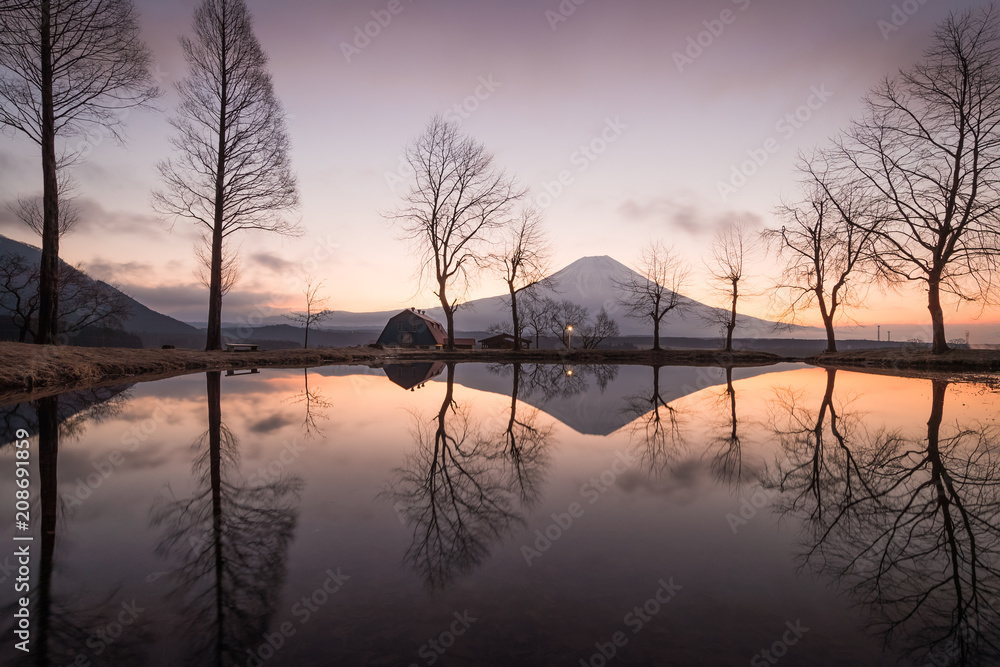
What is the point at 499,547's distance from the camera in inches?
116

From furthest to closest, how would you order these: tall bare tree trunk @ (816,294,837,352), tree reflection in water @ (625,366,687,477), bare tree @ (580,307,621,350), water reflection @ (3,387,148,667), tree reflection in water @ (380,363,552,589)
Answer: bare tree @ (580,307,621,350) → tall bare tree trunk @ (816,294,837,352) → tree reflection in water @ (625,366,687,477) → tree reflection in water @ (380,363,552,589) → water reflection @ (3,387,148,667)

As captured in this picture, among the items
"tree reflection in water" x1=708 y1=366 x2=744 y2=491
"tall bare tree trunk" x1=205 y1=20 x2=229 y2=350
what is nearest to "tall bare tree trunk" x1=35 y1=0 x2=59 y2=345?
"tall bare tree trunk" x1=205 y1=20 x2=229 y2=350

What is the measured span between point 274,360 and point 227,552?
64.0 ft

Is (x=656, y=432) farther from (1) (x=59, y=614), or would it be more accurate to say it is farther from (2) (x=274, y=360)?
(2) (x=274, y=360)

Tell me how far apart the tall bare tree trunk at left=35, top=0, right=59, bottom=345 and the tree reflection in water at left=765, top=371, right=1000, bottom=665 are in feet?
61.0

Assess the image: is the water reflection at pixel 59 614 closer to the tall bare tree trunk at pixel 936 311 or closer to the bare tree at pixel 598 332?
the tall bare tree trunk at pixel 936 311

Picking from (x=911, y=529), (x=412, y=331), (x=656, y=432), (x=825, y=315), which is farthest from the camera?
(x=412, y=331)

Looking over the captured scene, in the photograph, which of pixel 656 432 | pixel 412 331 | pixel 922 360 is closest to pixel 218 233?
pixel 656 432

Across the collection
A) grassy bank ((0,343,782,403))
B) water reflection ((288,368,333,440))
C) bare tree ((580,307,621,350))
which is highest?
bare tree ((580,307,621,350))

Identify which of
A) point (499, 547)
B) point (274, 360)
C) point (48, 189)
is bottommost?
point (499, 547)

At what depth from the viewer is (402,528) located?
322 cm

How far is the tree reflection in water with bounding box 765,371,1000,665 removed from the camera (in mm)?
2176

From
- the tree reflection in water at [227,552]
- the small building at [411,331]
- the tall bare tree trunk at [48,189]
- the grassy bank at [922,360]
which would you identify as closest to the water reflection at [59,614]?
the tree reflection in water at [227,552]

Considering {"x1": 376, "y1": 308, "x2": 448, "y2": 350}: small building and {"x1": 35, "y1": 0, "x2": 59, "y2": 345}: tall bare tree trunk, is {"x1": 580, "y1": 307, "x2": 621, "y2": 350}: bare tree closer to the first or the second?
{"x1": 376, "y1": 308, "x2": 448, "y2": 350}: small building
